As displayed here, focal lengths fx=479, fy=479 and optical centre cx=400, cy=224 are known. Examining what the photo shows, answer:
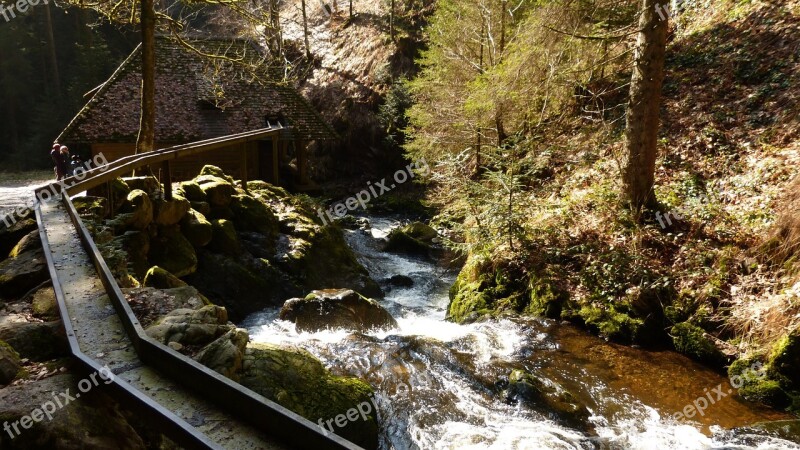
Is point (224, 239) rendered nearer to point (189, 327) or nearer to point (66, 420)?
point (189, 327)

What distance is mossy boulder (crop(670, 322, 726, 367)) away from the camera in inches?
272

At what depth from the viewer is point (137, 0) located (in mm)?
11805

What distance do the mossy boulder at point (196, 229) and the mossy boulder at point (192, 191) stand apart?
65 cm

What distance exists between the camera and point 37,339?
343 centimetres

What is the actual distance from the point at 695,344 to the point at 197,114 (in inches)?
728

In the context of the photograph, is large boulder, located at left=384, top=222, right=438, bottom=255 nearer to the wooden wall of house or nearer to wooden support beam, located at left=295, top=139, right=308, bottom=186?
wooden support beam, located at left=295, top=139, right=308, bottom=186

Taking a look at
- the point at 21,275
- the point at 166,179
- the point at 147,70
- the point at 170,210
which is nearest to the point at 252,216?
the point at 170,210

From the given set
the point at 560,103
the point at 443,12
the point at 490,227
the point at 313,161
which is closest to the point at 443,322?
the point at 490,227

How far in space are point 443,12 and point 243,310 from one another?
1291 cm

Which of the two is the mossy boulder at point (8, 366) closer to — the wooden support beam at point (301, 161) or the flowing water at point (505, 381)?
the flowing water at point (505, 381)

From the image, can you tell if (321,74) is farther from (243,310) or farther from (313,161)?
(243,310)
